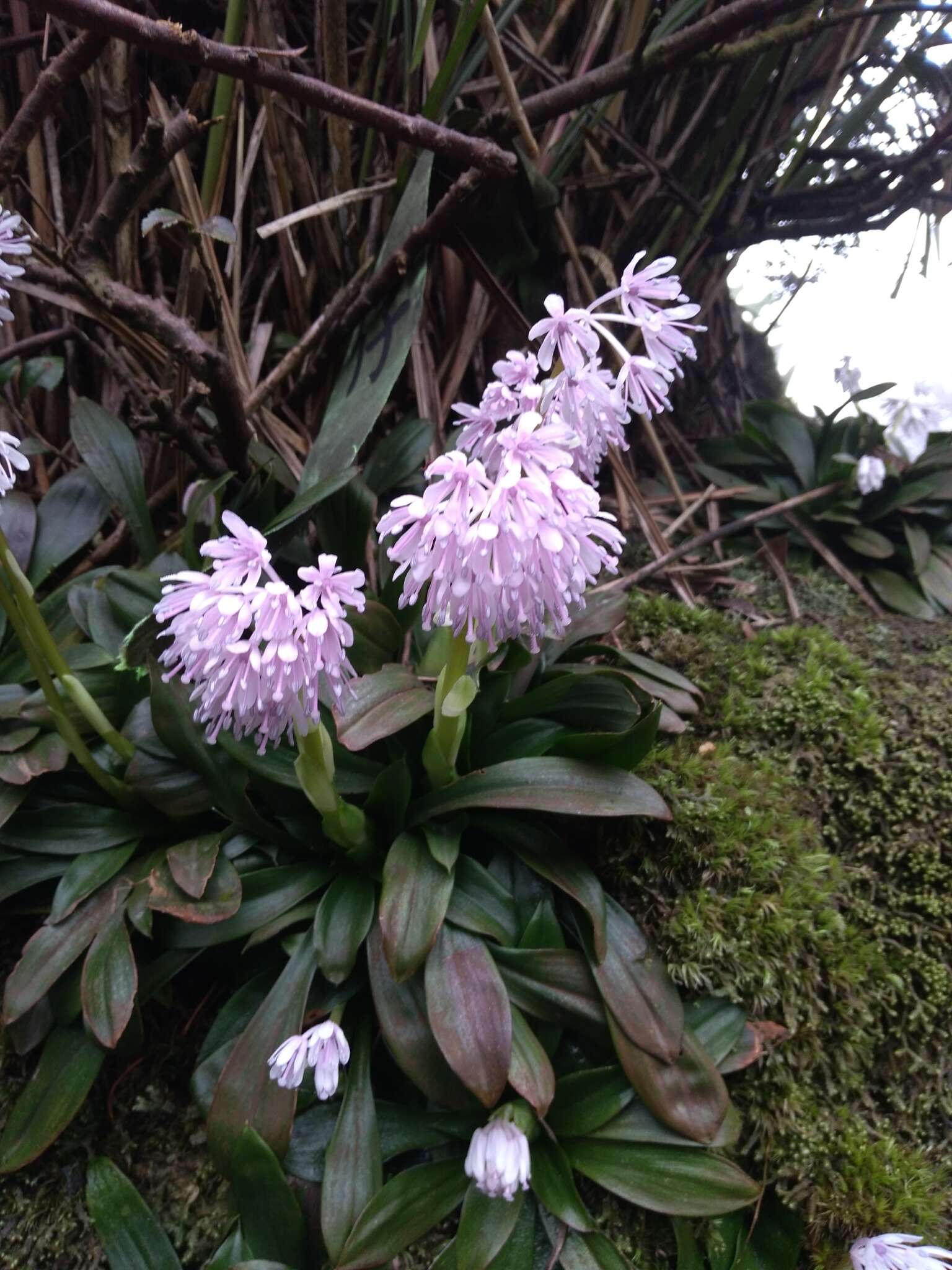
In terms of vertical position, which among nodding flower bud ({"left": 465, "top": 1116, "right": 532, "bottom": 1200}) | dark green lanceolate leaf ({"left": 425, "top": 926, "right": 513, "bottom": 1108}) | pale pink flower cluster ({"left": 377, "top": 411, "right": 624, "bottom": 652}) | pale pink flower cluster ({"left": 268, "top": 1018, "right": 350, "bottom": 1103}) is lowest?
pale pink flower cluster ({"left": 268, "top": 1018, "right": 350, "bottom": 1103})

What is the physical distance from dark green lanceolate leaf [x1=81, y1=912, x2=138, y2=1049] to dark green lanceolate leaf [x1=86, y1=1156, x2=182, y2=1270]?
195mm

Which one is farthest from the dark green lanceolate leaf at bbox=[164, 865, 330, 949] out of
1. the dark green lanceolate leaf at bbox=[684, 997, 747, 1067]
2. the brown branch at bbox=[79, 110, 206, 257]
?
A: the brown branch at bbox=[79, 110, 206, 257]

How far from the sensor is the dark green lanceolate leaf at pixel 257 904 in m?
1.07

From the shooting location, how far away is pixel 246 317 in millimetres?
1785

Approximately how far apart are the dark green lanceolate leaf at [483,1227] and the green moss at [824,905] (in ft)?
1.15

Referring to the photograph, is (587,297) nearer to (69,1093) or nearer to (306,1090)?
(306,1090)

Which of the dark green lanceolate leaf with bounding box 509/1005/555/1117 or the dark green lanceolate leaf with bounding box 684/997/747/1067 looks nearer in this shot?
the dark green lanceolate leaf with bounding box 509/1005/555/1117

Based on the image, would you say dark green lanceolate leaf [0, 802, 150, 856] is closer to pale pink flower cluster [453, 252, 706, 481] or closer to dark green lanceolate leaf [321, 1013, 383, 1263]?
dark green lanceolate leaf [321, 1013, 383, 1263]

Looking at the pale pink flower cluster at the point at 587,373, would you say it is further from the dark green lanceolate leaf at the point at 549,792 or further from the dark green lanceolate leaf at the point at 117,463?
the dark green lanceolate leaf at the point at 117,463

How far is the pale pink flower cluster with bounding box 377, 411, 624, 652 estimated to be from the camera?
2.37 ft

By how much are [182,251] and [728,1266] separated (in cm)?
204

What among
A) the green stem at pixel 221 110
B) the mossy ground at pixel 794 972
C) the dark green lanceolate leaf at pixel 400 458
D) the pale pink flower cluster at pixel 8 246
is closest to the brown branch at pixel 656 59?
the green stem at pixel 221 110

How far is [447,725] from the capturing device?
106 cm

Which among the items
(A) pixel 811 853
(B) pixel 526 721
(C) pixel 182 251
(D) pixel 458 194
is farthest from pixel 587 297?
(A) pixel 811 853
